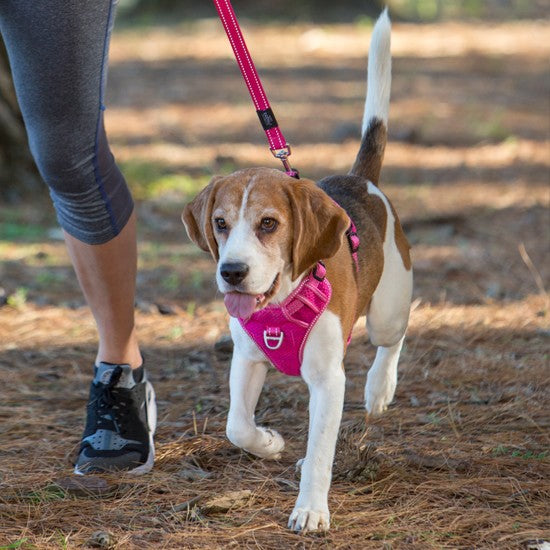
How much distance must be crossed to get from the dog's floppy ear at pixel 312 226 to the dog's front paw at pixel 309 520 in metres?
0.81

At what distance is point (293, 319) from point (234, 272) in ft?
1.15

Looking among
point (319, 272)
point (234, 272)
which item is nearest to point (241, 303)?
point (234, 272)

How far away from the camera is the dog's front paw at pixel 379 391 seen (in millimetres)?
4414

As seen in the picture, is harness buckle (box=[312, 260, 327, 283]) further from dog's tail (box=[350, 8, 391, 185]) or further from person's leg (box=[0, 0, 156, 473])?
dog's tail (box=[350, 8, 391, 185])

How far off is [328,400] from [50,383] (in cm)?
195

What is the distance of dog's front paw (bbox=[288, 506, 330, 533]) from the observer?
3304mm

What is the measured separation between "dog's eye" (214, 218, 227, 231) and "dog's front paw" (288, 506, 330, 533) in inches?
39.9

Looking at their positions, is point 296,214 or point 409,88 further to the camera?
point 409,88

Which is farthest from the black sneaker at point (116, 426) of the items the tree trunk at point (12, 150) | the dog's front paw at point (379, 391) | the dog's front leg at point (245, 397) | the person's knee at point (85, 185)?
the tree trunk at point (12, 150)

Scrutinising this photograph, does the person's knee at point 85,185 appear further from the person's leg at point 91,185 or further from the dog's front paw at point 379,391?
the dog's front paw at point 379,391

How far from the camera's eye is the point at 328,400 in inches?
138

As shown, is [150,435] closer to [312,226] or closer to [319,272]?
[319,272]

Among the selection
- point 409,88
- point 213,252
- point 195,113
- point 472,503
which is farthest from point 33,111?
point 409,88

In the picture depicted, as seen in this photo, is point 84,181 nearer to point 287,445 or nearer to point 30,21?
point 30,21
